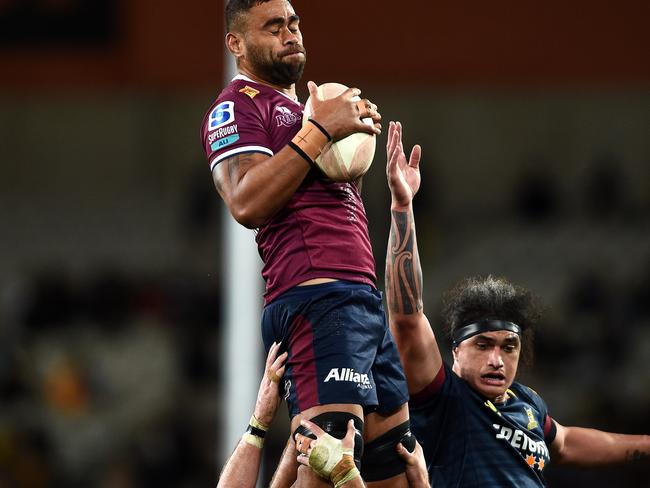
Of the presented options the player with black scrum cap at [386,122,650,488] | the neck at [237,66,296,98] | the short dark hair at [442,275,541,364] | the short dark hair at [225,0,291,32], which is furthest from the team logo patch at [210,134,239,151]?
the short dark hair at [442,275,541,364]

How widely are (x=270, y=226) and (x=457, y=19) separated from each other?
7603mm

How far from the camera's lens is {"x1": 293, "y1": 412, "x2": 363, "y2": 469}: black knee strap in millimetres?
3854

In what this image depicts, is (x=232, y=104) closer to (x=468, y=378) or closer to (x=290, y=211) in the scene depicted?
(x=290, y=211)

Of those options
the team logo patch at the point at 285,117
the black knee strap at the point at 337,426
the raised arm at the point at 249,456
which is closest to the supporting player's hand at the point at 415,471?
the black knee strap at the point at 337,426

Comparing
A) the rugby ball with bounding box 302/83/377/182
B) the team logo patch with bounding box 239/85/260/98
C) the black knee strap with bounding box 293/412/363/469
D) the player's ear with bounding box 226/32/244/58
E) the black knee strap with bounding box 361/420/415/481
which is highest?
the player's ear with bounding box 226/32/244/58

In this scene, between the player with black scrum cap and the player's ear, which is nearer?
the player's ear

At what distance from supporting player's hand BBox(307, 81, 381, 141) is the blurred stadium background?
509 centimetres

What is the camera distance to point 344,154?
13.1ft

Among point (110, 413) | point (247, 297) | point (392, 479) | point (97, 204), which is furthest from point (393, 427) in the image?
point (97, 204)

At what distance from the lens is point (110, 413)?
40.3 feet

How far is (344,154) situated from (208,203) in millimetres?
10230

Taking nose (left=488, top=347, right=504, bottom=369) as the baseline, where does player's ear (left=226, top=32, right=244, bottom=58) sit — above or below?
above

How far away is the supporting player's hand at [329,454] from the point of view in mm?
3801

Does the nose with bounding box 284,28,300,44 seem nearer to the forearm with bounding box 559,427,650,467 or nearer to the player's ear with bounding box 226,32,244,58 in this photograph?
the player's ear with bounding box 226,32,244,58
